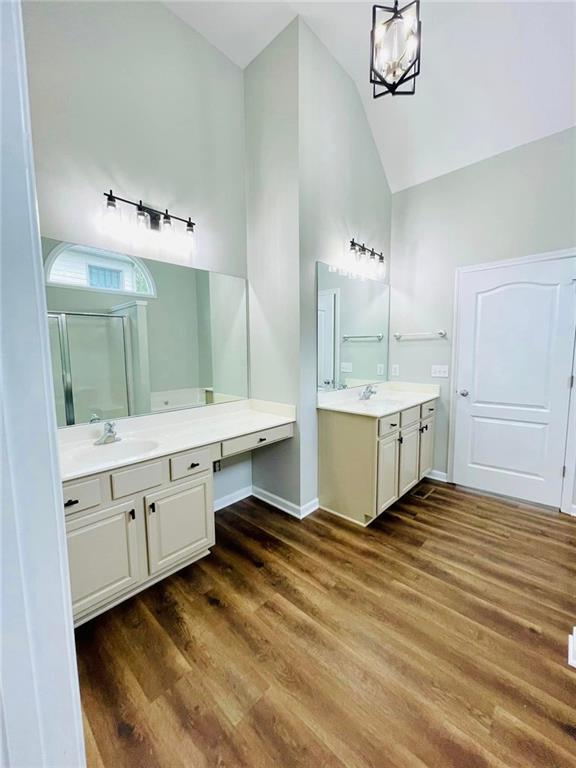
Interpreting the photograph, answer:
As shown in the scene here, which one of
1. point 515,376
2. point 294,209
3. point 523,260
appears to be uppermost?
point 294,209

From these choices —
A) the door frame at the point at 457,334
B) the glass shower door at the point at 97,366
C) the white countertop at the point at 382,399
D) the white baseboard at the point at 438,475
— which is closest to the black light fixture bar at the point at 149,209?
the glass shower door at the point at 97,366

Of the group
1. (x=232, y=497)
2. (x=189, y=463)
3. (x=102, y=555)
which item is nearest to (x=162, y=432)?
(x=189, y=463)

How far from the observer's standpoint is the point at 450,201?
2996mm

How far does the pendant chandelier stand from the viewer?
1.23 metres

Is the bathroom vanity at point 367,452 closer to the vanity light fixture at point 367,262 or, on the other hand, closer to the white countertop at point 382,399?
the white countertop at point 382,399

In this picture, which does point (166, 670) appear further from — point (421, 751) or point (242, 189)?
point (242, 189)

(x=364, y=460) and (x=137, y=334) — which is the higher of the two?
(x=137, y=334)

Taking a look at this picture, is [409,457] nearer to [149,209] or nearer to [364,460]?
[364,460]

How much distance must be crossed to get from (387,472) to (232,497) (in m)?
1.34

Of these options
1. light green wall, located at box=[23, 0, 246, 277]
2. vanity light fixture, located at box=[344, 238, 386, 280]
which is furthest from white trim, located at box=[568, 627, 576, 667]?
light green wall, located at box=[23, 0, 246, 277]

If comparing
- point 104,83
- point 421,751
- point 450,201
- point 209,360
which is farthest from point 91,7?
point 421,751

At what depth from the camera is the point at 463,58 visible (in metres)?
2.38

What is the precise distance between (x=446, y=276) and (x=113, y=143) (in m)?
2.85

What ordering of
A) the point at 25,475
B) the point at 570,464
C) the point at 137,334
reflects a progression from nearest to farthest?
the point at 25,475 < the point at 137,334 < the point at 570,464
